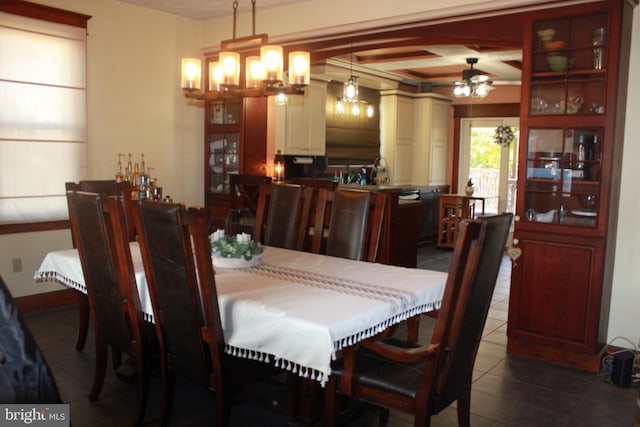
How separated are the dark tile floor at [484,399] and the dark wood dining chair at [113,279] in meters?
0.33

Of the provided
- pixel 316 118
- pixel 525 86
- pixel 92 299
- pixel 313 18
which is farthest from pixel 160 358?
pixel 316 118

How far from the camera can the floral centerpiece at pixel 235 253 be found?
9.86 ft

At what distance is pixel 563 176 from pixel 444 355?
2.20 meters

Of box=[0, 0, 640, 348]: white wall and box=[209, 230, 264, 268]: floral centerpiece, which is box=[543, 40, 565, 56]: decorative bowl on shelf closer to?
box=[0, 0, 640, 348]: white wall

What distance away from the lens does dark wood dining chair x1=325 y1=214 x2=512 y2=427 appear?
2055 millimetres

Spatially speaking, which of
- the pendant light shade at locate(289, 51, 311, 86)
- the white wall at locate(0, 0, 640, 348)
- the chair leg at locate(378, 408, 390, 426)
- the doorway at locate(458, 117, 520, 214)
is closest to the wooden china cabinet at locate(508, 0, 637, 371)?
the white wall at locate(0, 0, 640, 348)

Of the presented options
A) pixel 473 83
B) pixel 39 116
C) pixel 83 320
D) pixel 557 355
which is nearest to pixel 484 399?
pixel 557 355

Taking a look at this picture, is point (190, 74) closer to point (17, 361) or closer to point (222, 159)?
point (222, 159)

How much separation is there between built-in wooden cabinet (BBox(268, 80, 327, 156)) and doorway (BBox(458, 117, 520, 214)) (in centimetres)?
335

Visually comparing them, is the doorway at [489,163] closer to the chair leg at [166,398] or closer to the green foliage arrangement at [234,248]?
the green foliage arrangement at [234,248]

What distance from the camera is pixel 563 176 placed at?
3787mm

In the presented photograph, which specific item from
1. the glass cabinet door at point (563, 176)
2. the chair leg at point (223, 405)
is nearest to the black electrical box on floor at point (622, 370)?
the glass cabinet door at point (563, 176)

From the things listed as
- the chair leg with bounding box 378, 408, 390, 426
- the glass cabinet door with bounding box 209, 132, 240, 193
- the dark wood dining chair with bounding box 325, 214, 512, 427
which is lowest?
the chair leg with bounding box 378, 408, 390, 426

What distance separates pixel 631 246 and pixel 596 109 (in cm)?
99
